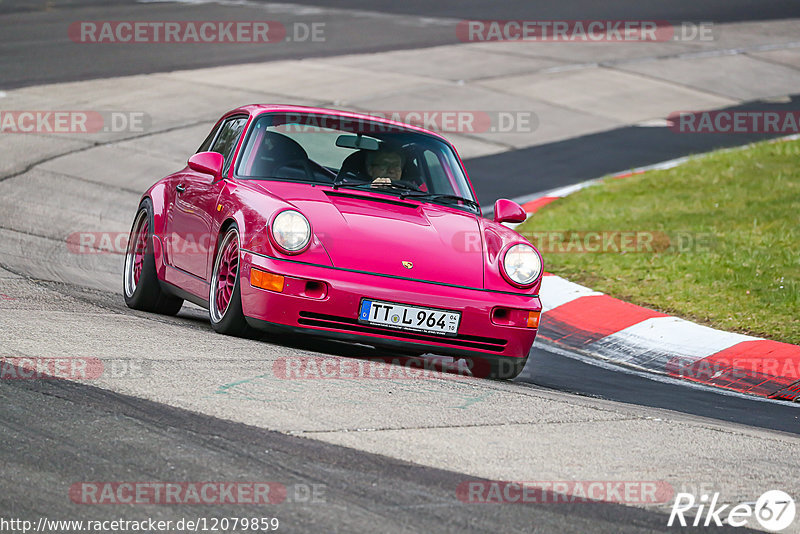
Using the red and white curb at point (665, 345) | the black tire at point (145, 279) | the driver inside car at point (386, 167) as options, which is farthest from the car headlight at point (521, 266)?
the black tire at point (145, 279)

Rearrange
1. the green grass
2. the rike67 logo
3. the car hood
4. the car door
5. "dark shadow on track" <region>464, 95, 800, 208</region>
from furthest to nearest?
1. "dark shadow on track" <region>464, 95, 800, 208</region>
2. the green grass
3. the car door
4. the car hood
5. the rike67 logo

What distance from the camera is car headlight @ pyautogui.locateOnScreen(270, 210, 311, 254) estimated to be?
6.07 meters

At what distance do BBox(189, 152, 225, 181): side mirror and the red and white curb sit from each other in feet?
8.90

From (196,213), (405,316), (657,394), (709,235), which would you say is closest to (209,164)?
(196,213)

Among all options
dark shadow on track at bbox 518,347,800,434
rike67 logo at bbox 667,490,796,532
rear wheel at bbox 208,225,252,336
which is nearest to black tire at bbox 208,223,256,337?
Result: rear wheel at bbox 208,225,252,336

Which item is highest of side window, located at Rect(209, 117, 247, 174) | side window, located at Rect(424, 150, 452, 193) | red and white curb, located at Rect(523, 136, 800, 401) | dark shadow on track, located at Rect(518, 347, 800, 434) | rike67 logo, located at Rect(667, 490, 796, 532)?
side window, located at Rect(209, 117, 247, 174)

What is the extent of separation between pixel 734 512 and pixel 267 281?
110 inches

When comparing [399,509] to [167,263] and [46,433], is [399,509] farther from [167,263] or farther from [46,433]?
[167,263]

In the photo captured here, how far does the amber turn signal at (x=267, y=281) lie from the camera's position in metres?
6.01

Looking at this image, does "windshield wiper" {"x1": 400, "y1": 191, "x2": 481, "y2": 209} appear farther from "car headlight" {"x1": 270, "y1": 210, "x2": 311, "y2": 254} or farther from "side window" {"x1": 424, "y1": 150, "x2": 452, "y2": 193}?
"car headlight" {"x1": 270, "y1": 210, "x2": 311, "y2": 254}

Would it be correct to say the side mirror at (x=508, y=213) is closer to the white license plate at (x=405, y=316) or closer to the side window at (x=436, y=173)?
the side window at (x=436, y=173)

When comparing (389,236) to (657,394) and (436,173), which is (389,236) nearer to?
(436,173)

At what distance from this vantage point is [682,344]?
7840mm

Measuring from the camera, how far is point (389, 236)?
6.31m
